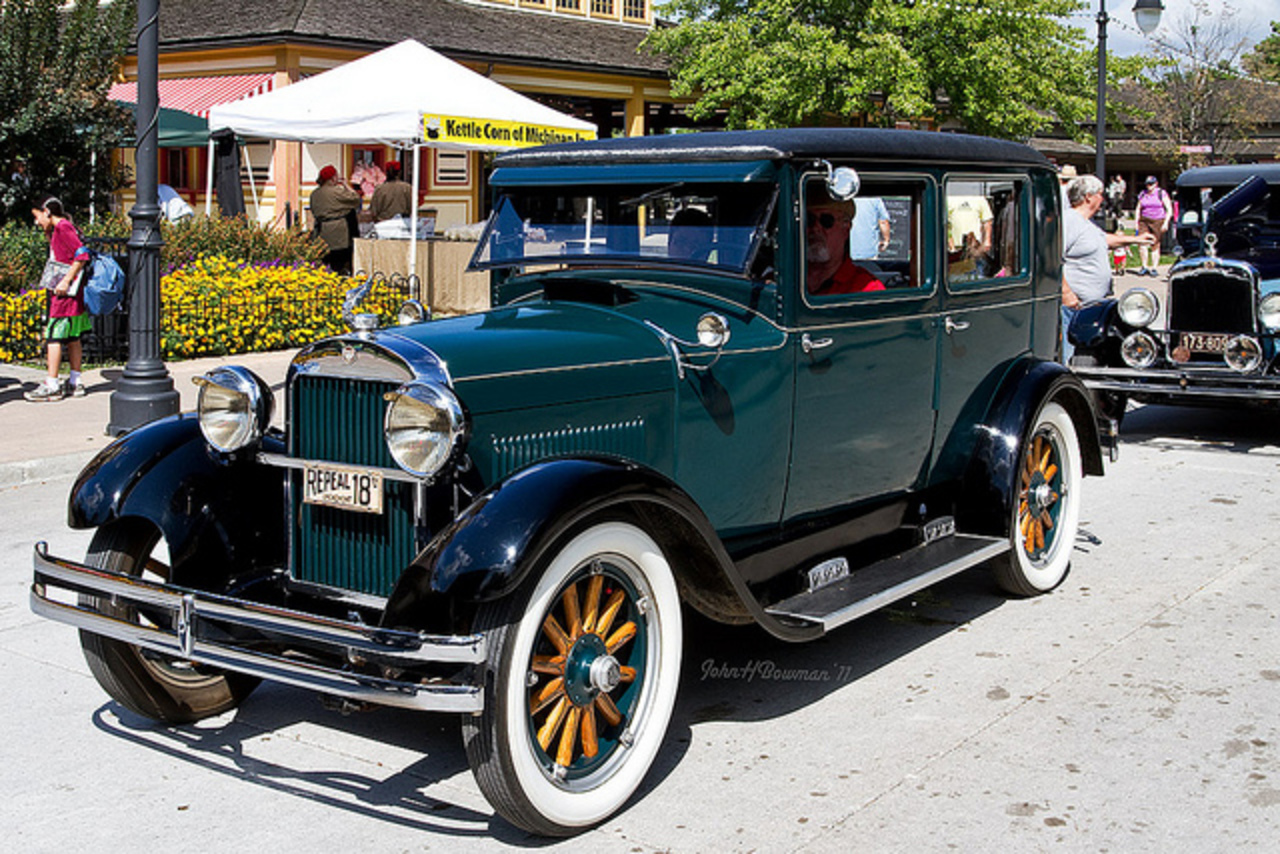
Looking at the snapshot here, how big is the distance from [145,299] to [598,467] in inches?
272

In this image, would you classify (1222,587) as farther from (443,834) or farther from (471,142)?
(471,142)

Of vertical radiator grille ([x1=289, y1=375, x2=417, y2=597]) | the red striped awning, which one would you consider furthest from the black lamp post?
the red striped awning

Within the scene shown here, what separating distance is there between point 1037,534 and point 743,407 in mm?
2181

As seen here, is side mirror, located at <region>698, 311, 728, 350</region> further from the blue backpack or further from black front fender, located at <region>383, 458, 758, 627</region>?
the blue backpack

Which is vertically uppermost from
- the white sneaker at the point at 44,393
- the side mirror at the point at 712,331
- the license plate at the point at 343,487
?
the side mirror at the point at 712,331

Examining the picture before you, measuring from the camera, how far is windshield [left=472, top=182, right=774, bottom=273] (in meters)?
4.86

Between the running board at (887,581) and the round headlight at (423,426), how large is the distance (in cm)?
131

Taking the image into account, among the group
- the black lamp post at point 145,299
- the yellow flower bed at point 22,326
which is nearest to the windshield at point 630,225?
the black lamp post at point 145,299

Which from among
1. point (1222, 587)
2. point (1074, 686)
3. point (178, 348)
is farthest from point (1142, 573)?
point (178, 348)

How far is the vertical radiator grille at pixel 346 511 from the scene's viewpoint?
4.10m

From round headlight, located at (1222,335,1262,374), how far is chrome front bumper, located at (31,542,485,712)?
767 cm

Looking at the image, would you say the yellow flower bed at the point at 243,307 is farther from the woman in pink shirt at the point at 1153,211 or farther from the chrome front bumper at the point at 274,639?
the woman in pink shirt at the point at 1153,211

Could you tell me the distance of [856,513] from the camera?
539 cm

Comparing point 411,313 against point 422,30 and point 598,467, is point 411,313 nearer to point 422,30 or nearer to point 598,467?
point 598,467
